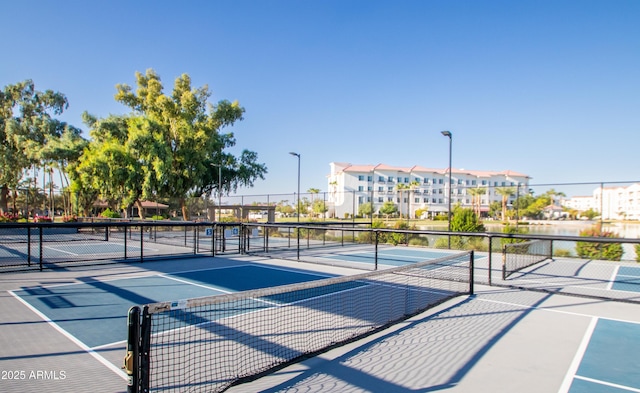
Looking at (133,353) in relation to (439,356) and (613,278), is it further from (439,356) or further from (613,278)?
(613,278)

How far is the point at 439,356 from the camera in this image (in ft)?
15.4

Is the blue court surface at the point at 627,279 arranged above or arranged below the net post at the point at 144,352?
below

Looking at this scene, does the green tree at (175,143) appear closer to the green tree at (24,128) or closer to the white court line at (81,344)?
the green tree at (24,128)

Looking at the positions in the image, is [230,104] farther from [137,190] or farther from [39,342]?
[39,342]

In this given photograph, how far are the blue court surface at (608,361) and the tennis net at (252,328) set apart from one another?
2460 mm

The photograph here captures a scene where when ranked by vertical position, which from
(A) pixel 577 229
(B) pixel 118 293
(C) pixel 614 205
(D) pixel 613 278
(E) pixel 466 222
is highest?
(C) pixel 614 205

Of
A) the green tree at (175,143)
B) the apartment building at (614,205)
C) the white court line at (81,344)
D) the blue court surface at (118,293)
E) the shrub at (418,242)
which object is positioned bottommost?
the shrub at (418,242)

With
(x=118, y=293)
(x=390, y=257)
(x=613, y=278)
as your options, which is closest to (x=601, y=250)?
(x=613, y=278)

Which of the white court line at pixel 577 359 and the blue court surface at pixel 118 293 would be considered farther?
the blue court surface at pixel 118 293

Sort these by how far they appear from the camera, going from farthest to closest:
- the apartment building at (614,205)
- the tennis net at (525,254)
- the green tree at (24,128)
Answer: the green tree at (24,128) → the apartment building at (614,205) → the tennis net at (525,254)

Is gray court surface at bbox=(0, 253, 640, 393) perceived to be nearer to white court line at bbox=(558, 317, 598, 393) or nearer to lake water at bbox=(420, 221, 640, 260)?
white court line at bbox=(558, 317, 598, 393)

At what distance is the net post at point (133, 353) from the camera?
269 cm

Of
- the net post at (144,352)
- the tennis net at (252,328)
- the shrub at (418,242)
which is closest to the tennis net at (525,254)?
the tennis net at (252,328)

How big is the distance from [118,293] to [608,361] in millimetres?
8669
